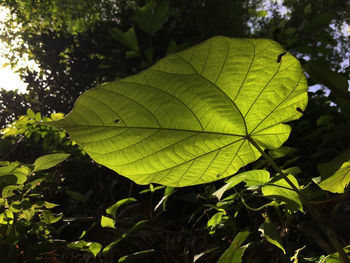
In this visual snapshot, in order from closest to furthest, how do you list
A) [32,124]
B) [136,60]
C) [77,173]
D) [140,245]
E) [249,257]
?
[249,257] < [140,245] < [77,173] < [32,124] < [136,60]

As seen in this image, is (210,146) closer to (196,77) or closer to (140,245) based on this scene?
(196,77)

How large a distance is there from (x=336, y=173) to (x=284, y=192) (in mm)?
123

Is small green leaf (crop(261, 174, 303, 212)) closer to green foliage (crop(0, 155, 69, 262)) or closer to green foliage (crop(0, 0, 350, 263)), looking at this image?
green foliage (crop(0, 0, 350, 263))

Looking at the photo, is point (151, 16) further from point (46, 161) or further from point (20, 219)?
point (20, 219)

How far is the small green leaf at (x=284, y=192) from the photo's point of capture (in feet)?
1.67

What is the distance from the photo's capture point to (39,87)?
273cm

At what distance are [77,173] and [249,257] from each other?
3.70 ft

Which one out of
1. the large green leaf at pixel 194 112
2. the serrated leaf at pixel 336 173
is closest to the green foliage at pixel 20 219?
the large green leaf at pixel 194 112

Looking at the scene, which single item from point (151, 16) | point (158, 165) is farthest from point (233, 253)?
point (151, 16)

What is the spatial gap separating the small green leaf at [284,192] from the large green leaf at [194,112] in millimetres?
92

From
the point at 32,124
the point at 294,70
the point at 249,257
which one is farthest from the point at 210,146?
the point at 32,124

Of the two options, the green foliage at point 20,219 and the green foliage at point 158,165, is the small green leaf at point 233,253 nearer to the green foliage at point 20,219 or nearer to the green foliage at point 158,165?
the green foliage at point 158,165

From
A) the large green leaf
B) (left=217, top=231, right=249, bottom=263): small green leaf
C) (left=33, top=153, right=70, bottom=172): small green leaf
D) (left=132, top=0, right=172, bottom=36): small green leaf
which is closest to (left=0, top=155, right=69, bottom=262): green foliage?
(left=33, top=153, right=70, bottom=172): small green leaf

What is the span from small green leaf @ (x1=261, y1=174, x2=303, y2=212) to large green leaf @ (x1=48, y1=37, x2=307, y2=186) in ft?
0.30
